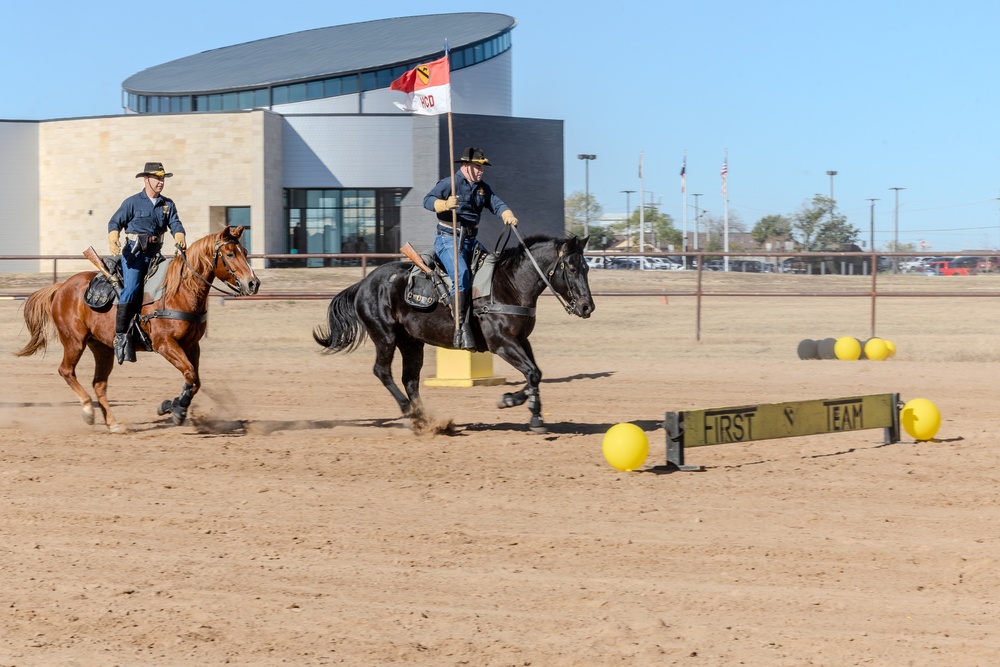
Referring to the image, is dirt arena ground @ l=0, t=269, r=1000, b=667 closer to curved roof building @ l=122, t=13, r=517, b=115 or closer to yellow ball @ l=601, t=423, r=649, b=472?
yellow ball @ l=601, t=423, r=649, b=472

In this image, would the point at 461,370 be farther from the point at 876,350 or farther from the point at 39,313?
the point at 876,350

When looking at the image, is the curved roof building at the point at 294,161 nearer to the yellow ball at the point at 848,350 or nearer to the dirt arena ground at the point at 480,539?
the yellow ball at the point at 848,350

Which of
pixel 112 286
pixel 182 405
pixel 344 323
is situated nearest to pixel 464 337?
pixel 344 323

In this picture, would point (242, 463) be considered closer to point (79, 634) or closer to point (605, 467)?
point (605, 467)

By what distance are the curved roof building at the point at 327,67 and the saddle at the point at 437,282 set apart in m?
38.8

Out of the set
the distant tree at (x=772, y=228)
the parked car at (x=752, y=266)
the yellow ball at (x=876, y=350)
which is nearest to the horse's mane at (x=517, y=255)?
the yellow ball at (x=876, y=350)

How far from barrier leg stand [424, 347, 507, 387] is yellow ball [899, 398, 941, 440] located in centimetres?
659

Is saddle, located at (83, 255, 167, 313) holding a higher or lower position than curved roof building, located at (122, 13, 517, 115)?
lower

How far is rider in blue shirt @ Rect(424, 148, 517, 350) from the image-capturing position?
1116 cm

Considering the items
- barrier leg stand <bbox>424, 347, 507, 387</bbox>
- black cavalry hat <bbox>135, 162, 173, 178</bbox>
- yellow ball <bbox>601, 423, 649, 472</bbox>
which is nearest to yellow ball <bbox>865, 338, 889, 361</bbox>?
barrier leg stand <bbox>424, 347, 507, 387</bbox>

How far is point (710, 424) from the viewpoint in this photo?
8992 mm

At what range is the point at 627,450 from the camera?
29.9 feet

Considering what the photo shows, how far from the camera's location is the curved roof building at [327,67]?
5409 centimetres

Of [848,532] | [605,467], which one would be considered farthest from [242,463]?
[848,532]
